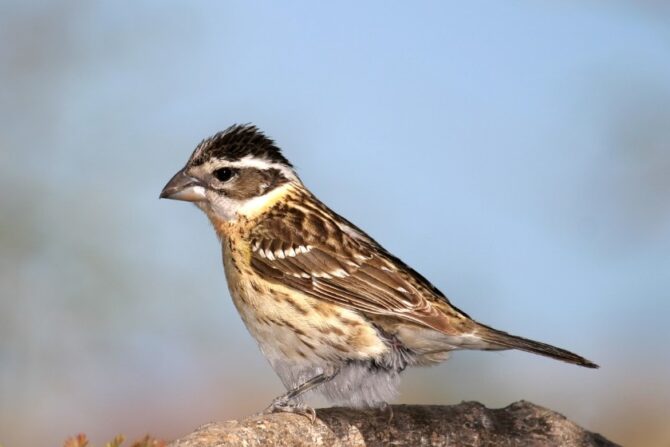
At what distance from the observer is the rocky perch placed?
6.52m

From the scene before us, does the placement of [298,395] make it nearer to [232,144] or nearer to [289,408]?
[289,408]

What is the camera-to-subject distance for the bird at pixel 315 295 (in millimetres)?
7266

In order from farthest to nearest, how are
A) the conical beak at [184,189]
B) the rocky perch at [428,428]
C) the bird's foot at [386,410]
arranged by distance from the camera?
the conical beak at [184,189]
the bird's foot at [386,410]
the rocky perch at [428,428]

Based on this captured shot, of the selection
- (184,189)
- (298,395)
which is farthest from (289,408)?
(184,189)

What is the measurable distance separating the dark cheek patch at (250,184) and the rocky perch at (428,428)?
216cm

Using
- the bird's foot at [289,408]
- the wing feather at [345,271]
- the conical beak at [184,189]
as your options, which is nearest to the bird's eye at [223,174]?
the conical beak at [184,189]

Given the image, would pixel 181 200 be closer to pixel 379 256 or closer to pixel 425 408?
pixel 379 256

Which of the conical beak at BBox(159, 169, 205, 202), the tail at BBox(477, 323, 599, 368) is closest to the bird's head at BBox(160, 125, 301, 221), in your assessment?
the conical beak at BBox(159, 169, 205, 202)

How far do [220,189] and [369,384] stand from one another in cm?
217

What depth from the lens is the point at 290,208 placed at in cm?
852

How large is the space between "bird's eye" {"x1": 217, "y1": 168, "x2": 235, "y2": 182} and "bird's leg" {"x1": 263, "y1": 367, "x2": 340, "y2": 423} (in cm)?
193

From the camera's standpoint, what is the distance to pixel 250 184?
27.7 feet

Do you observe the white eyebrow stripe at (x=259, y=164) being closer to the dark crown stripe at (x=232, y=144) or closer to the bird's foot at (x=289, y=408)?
the dark crown stripe at (x=232, y=144)

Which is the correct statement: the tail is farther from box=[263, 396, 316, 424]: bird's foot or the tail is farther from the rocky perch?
box=[263, 396, 316, 424]: bird's foot
